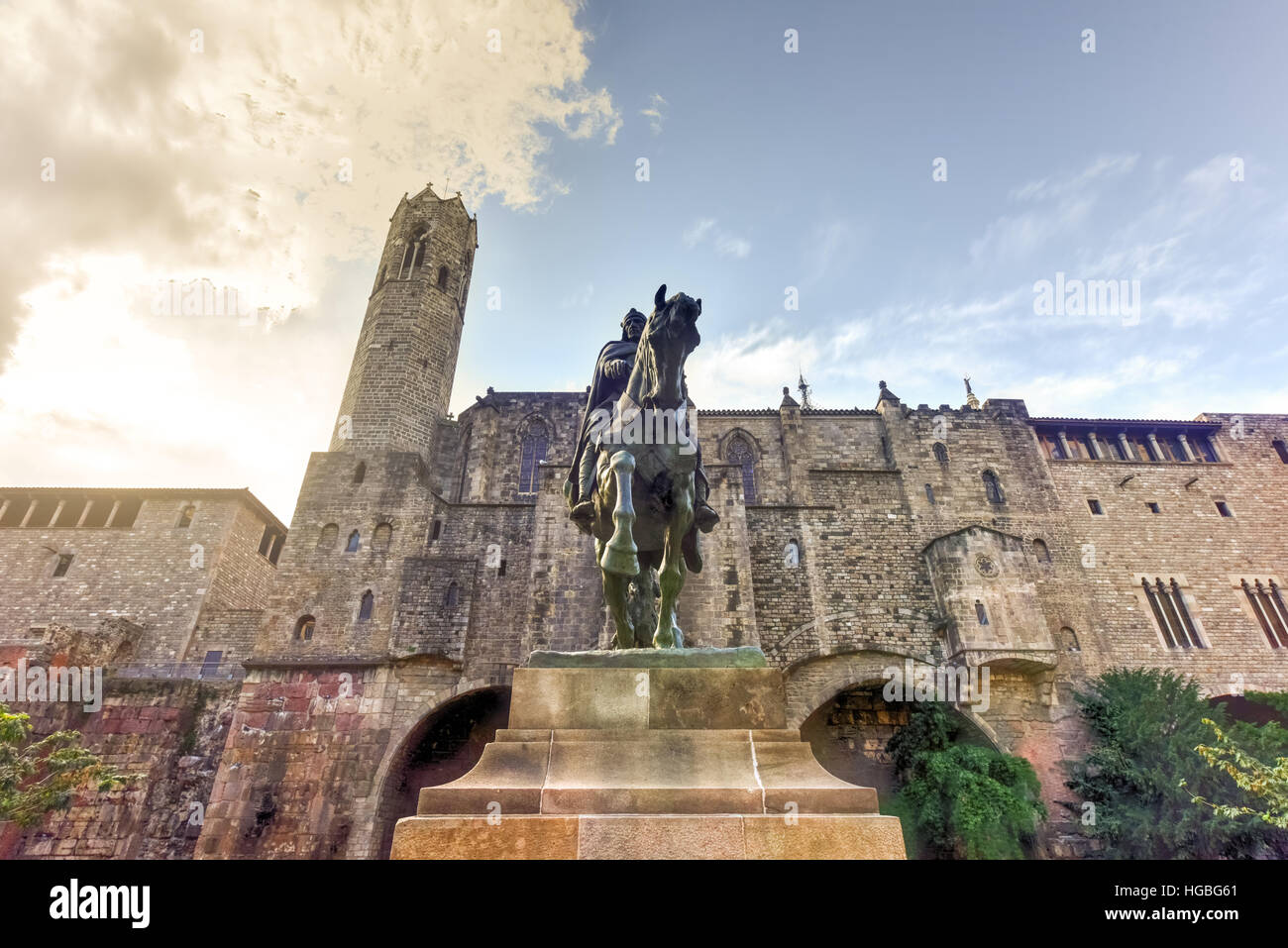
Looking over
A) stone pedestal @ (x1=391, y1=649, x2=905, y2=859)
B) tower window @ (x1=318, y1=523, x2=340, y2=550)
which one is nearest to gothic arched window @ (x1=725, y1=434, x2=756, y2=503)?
tower window @ (x1=318, y1=523, x2=340, y2=550)

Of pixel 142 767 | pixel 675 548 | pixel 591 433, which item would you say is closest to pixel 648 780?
A: pixel 675 548

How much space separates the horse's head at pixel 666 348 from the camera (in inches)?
194

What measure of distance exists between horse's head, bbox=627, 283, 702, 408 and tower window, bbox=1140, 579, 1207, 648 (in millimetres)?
25212

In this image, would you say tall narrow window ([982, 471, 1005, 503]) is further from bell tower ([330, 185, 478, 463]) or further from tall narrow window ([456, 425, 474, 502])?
bell tower ([330, 185, 478, 463])

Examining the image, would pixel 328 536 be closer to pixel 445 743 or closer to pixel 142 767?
pixel 142 767

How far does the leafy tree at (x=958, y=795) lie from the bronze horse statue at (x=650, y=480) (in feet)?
49.4

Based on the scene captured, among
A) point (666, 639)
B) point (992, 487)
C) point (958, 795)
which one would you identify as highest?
point (992, 487)

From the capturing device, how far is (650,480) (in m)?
5.46

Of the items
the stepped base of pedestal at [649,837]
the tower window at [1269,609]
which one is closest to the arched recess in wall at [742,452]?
the tower window at [1269,609]

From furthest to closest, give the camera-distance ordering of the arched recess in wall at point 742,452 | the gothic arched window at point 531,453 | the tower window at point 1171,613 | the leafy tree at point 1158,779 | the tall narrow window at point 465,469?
the arched recess in wall at point 742,452 → the gothic arched window at point 531,453 → the tall narrow window at point 465,469 → the tower window at point 1171,613 → the leafy tree at point 1158,779

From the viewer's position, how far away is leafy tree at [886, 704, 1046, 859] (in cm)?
1558

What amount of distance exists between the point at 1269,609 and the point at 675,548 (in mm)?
28592

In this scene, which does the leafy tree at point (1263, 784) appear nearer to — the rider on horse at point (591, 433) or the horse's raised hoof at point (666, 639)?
the rider on horse at point (591, 433)
